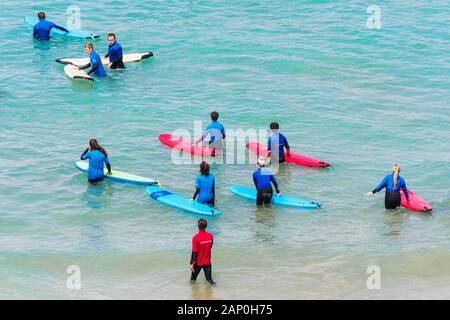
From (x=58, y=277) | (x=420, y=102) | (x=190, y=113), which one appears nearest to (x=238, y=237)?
(x=58, y=277)

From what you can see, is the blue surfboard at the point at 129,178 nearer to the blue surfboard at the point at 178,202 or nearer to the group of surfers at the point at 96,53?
the blue surfboard at the point at 178,202

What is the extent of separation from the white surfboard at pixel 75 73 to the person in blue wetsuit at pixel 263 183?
10937mm

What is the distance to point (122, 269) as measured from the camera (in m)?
18.0

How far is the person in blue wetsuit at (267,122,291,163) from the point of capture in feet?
76.7

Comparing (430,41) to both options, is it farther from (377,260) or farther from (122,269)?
(122,269)

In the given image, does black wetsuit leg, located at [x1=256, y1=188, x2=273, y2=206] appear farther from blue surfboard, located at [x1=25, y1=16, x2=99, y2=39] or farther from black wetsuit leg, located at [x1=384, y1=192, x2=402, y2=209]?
blue surfboard, located at [x1=25, y1=16, x2=99, y2=39]

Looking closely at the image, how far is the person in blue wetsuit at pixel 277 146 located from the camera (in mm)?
23391

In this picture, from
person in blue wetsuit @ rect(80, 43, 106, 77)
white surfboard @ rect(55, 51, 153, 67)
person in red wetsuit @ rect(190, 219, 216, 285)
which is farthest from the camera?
white surfboard @ rect(55, 51, 153, 67)

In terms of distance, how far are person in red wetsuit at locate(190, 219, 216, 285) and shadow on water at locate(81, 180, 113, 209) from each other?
16.6ft

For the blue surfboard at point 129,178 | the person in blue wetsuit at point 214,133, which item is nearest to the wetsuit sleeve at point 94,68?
the person in blue wetsuit at point 214,133

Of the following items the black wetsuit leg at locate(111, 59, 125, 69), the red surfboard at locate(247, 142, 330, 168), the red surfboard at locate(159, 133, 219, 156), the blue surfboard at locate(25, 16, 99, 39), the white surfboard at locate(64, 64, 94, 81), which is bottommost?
the red surfboard at locate(247, 142, 330, 168)

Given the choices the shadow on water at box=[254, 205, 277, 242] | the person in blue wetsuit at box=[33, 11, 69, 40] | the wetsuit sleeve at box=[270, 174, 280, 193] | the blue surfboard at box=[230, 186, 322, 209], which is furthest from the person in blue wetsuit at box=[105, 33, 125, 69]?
the shadow on water at box=[254, 205, 277, 242]

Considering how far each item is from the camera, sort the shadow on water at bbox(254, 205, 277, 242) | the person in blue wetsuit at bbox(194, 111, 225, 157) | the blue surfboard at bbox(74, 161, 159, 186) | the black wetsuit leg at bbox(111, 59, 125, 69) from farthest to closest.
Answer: the black wetsuit leg at bbox(111, 59, 125, 69), the person in blue wetsuit at bbox(194, 111, 225, 157), the blue surfboard at bbox(74, 161, 159, 186), the shadow on water at bbox(254, 205, 277, 242)

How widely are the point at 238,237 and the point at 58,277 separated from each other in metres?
4.30
